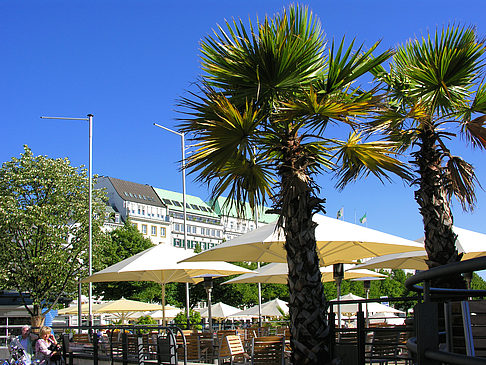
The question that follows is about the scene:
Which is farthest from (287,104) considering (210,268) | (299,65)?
(210,268)

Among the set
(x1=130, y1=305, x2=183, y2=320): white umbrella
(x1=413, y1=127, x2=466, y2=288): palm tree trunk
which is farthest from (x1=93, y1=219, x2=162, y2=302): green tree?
(x1=413, y1=127, x2=466, y2=288): palm tree trunk

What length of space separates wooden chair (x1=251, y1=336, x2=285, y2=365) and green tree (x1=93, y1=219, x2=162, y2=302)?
3996cm

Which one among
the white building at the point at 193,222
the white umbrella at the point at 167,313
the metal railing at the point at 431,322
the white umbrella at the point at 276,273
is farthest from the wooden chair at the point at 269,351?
the white building at the point at 193,222

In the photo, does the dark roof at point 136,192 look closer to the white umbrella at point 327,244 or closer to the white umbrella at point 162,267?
the white umbrella at point 162,267

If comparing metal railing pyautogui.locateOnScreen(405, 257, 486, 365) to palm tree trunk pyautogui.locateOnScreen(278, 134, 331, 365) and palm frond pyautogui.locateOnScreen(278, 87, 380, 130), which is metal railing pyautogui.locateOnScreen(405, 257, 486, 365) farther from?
palm frond pyautogui.locateOnScreen(278, 87, 380, 130)

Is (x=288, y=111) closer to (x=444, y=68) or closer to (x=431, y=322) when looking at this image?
(x=444, y=68)

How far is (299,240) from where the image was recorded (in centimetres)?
838

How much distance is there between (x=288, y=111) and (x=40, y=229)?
3170cm

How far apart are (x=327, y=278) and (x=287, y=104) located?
40.5ft

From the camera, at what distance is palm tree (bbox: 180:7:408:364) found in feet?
28.4

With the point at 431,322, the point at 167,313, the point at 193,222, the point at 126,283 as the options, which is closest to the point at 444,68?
the point at 431,322

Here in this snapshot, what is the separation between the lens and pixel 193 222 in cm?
11150

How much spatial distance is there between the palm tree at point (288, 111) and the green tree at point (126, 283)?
40739 mm

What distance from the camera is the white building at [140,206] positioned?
310ft
